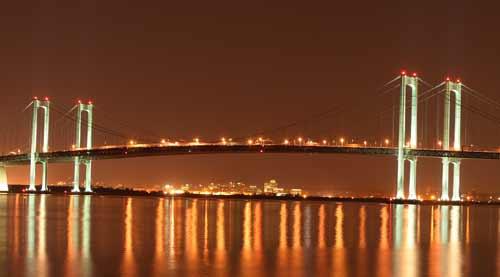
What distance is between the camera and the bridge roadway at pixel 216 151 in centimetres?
5325

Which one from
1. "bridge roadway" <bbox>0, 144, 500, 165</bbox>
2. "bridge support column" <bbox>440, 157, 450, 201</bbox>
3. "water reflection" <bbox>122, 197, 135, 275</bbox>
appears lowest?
"water reflection" <bbox>122, 197, 135, 275</bbox>

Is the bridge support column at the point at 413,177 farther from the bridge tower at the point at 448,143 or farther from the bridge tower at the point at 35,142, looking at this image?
the bridge tower at the point at 35,142

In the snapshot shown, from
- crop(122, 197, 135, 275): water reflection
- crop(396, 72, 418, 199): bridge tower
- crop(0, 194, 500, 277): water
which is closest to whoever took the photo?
crop(122, 197, 135, 275): water reflection

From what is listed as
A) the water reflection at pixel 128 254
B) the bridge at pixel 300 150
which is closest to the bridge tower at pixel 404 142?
the bridge at pixel 300 150

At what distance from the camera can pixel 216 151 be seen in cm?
6016

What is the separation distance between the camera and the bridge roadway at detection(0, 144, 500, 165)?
53.2 meters

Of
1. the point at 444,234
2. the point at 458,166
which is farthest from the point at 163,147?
the point at 444,234

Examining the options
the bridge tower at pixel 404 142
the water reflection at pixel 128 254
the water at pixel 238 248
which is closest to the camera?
the water reflection at pixel 128 254

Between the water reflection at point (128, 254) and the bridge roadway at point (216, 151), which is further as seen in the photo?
the bridge roadway at point (216, 151)

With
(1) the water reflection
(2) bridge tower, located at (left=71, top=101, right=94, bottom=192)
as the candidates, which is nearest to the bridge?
(2) bridge tower, located at (left=71, top=101, right=94, bottom=192)

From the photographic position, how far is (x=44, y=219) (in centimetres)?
2955

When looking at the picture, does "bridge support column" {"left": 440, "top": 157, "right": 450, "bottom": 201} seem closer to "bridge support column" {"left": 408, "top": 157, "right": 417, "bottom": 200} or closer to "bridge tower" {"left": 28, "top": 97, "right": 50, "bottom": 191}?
"bridge support column" {"left": 408, "top": 157, "right": 417, "bottom": 200}

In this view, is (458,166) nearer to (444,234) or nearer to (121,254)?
(444,234)

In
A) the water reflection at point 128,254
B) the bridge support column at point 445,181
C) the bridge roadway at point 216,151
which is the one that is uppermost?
the bridge roadway at point 216,151
